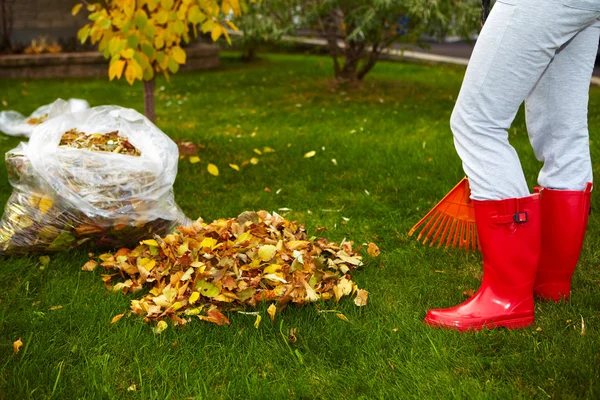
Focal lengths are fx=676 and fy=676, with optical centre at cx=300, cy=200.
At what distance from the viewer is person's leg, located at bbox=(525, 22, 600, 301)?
214 cm

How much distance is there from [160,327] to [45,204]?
2.96 ft

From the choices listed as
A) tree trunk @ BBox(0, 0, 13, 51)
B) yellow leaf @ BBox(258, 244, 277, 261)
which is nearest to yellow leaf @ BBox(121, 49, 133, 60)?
yellow leaf @ BBox(258, 244, 277, 261)

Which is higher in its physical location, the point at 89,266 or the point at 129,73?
the point at 129,73

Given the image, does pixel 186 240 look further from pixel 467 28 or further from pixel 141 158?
pixel 467 28

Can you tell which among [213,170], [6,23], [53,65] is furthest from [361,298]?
[6,23]

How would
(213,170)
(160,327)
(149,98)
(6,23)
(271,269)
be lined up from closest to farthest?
(160,327)
(271,269)
(213,170)
(149,98)
(6,23)

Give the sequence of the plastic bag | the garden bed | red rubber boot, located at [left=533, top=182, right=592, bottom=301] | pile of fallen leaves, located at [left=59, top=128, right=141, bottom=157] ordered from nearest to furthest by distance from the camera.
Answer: red rubber boot, located at [left=533, top=182, right=592, bottom=301], pile of fallen leaves, located at [left=59, top=128, right=141, bottom=157], the plastic bag, the garden bed

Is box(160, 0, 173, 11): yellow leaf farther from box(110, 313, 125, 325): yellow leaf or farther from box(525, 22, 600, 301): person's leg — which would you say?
box(525, 22, 600, 301): person's leg

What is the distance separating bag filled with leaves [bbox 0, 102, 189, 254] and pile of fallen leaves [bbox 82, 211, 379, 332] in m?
0.11

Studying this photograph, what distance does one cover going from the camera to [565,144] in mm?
2164

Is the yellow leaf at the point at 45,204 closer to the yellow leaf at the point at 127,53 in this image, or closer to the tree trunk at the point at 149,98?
the yellow leaf at the point at 127,53

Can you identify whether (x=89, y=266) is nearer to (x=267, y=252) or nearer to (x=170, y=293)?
(x=170, y=293)

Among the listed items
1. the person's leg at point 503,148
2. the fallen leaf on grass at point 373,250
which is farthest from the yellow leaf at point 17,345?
the fallen leaf on grass at point 373,250

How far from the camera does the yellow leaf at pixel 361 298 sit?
234cm
